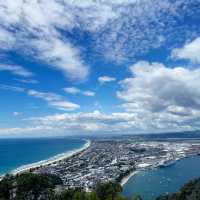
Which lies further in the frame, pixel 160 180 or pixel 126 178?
pixel 160 180

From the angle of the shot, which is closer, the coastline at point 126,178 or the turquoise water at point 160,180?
the turquoise water at point 160,180

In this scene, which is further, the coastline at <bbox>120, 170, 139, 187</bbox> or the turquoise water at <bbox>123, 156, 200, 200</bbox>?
the coastline at <bbox>120, 170, 139, 187</bbox>

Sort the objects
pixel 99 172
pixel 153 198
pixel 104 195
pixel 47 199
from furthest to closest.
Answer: pixel 99 172, pixel 153 198, pixel 47 199, pixel 104 195

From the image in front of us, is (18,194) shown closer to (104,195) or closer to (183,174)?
(104,195)

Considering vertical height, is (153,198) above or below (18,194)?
below

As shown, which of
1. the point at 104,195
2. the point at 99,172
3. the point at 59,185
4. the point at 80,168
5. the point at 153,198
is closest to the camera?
the point at 104,195

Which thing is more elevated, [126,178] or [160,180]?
[126,178]

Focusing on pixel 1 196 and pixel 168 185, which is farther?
pixel 168 185

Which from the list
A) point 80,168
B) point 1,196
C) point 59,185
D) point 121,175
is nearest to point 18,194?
point 1,196
